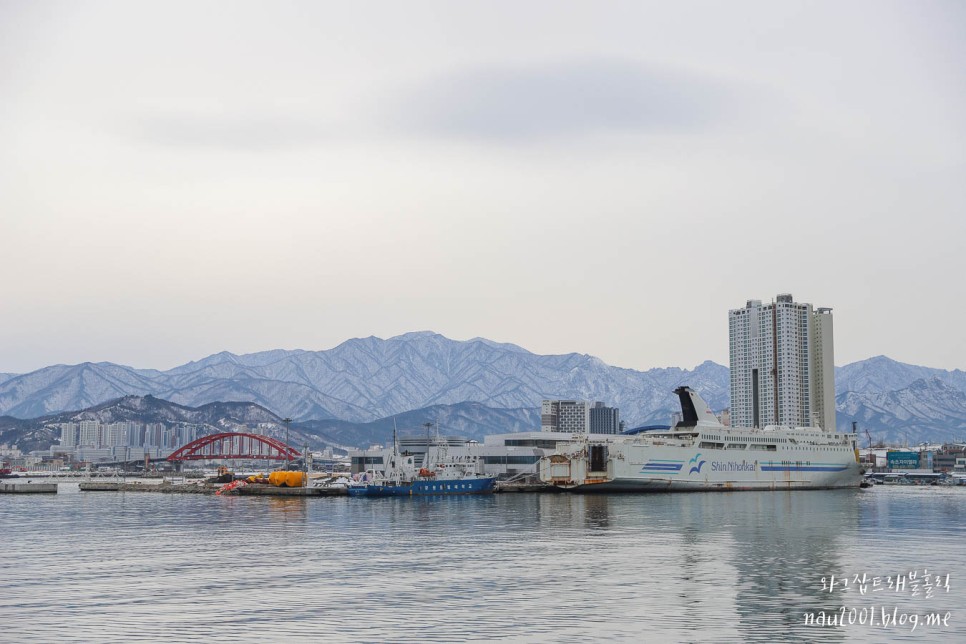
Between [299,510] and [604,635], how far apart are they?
215 feet

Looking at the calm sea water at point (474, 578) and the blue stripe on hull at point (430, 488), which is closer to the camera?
the calm sea water at point (474, 578)

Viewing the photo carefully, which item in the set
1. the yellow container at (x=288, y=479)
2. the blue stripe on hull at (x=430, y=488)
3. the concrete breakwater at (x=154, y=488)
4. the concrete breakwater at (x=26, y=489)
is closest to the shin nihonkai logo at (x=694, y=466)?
the blue stripe on hull at (x=430, y=488)

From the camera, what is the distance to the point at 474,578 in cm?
4194

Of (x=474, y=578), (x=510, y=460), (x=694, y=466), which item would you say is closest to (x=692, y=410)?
(x=694, y=466)

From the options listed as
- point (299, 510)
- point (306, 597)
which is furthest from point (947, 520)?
point (306, 597)

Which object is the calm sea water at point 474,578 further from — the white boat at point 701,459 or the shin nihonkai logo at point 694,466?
the shin nihonkai logo at point 694,466

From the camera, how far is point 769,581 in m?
40.7

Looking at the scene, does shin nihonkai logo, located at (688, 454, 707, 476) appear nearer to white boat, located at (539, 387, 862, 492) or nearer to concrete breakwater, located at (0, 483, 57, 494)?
white boat, located at (539, 387, 862, 492)

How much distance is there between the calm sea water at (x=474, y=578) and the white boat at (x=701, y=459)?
43.6 meters

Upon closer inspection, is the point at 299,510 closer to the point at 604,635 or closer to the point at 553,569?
the point at 553,569

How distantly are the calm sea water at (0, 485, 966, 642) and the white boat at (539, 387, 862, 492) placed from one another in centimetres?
4356

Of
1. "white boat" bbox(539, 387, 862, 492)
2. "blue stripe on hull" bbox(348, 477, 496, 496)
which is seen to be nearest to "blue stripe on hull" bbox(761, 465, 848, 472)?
"white boat" bbox(539, 387, 862, 492)

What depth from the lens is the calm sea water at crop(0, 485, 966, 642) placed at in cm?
3133

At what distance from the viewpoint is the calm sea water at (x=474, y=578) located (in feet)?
103
